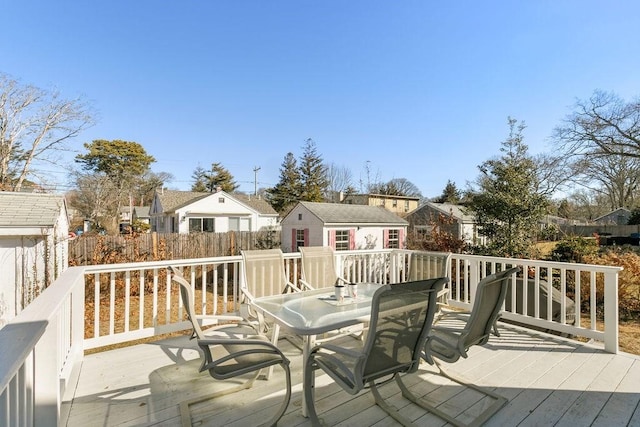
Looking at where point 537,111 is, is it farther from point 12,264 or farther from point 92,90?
point 92,90

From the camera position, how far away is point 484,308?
2307 millimetres

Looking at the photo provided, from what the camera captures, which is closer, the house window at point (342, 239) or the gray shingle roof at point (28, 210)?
the gray shingle roof at point (28, 210)

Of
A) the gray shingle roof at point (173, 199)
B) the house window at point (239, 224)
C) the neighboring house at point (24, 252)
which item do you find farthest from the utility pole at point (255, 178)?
the neighboring house at point (24, 252)

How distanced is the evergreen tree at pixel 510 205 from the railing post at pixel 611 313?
4715mm

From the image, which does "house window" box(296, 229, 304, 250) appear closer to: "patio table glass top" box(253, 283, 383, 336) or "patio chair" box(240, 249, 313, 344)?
"patio chair" box(240, 249, 313, 344)

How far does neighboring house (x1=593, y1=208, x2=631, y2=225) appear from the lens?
95.2ft

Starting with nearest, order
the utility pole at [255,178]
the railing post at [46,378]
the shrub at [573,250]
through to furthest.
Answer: the railing post at [46,378] → the shrub at [573,250] → the utility pole at [255,178]

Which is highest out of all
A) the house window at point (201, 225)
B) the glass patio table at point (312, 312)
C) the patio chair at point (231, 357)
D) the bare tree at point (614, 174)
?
the bare tree at point (614, 174)

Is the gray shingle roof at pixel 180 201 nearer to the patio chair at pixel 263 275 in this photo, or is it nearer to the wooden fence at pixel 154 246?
the wooden fence at pixel 154 246

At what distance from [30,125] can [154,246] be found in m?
10.4

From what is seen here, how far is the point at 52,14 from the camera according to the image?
29.1 ft

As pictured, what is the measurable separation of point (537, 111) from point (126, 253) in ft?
48.1

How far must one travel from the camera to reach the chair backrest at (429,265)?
3834mm

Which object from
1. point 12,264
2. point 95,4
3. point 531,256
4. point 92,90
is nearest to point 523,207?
point 531,256
